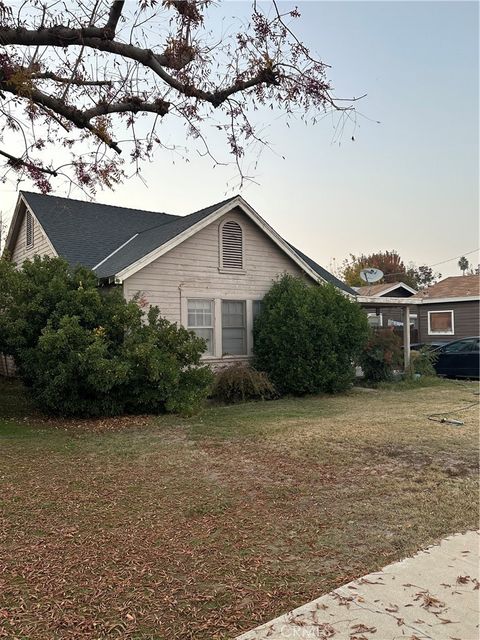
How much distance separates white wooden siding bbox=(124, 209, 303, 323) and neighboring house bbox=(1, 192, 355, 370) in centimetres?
2

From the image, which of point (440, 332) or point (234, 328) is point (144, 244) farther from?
point (440, 332)

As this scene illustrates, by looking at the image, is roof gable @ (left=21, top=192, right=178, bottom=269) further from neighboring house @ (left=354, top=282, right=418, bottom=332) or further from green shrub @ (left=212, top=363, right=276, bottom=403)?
neighboring house @ (left=354, top=282, right=418, bottom=332)

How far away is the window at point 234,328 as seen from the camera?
1291 cm

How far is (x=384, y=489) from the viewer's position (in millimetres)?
5047

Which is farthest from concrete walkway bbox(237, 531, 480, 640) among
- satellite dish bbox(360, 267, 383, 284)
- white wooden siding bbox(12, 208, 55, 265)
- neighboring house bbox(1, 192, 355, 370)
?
satellite dish bbox(360, 267, 383, 284)

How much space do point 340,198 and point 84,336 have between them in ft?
28.4

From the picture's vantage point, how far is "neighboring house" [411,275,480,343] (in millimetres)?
21875

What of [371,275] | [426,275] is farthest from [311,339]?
[426,275]

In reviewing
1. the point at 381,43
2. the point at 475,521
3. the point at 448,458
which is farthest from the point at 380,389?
the point at 475,521

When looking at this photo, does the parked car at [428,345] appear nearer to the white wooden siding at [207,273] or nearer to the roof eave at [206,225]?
the roof eave at [206,225]

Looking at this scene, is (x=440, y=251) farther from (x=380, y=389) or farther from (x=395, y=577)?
(x=395, y=577)

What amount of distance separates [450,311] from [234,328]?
44.7 feet

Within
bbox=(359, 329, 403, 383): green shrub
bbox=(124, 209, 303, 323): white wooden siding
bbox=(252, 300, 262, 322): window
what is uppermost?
bbox=(124, 209, 303, 323): white wooden siding

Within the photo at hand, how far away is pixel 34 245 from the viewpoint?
14906mm
